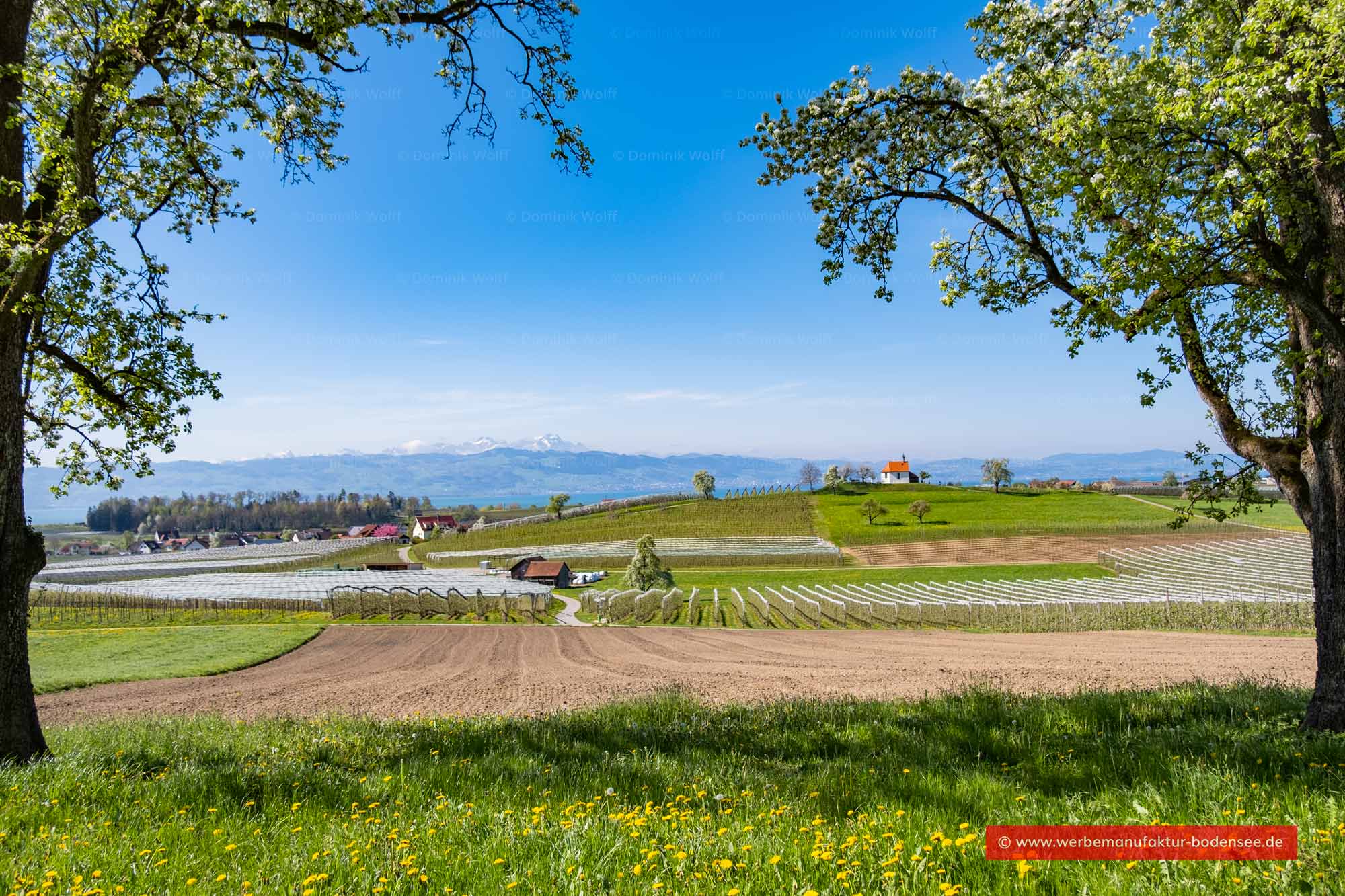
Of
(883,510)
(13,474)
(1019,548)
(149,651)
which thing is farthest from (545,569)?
(883,510)

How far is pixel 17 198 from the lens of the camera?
728cm

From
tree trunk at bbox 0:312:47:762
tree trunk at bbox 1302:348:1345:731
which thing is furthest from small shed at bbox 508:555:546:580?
tree trunk at bbox 1302:348:1345:731

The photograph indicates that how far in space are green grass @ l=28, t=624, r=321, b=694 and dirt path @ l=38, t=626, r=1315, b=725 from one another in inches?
47.3

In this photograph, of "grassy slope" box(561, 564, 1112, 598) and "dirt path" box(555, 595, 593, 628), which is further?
"grassy slope" box(561, 564, 1112, 598)

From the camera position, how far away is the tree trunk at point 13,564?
6.88m

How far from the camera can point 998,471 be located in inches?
5177

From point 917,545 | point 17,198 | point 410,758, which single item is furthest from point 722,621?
point 917,545

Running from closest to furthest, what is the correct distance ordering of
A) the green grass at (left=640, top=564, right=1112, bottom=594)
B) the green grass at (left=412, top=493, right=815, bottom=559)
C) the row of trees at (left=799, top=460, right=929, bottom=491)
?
the green grass at (left=640, top=564, right=1112, bottom=594) < the green grass at (left=412, top=493, right=815, bottom=559) < the row of trees at (left=799, top=460, right=929, bottom=491)

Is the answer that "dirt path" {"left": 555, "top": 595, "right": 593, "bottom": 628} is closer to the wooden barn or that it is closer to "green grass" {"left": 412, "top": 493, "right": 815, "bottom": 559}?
the wooden barn

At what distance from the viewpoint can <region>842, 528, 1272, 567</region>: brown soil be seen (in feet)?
204

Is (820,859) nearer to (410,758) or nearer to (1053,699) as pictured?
(410,758)

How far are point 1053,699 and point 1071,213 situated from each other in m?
6.79

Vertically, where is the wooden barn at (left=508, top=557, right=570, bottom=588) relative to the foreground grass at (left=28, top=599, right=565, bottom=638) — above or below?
below

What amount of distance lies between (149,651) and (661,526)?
7440cm
